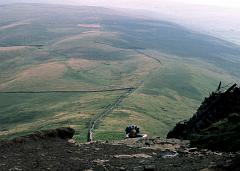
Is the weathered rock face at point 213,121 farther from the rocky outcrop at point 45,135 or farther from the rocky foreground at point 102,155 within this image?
the rocky outcrop at point 45,135

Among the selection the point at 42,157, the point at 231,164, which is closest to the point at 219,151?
the point at 231,164

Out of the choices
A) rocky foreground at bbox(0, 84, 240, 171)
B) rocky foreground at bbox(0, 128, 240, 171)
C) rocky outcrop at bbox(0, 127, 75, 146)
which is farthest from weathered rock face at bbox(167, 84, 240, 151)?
rocky outcrop at bbox(0, 127, 75, 146)

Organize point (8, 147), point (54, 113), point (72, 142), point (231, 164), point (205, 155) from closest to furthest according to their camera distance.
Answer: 1. point (231, 164)
2. point (205, 155)
3. point (8, 147)
4. point (72, 142)
5. point (54, 113)

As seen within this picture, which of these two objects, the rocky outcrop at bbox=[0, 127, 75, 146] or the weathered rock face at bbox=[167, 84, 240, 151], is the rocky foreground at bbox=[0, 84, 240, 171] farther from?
the weathered rock face at bbox=[167, 84, 240, 151]

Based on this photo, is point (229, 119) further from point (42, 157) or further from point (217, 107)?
point (42, 157)

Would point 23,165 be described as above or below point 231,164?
below

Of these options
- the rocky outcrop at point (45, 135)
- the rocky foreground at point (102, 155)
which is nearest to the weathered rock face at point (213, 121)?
the rocky foreground at point (102, 155)

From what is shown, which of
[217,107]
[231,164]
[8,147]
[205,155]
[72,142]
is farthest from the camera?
[217,107]

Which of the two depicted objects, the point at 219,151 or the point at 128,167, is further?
the point at 219,151

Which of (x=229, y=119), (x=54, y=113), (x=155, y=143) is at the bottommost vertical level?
(x=54, y=113)
